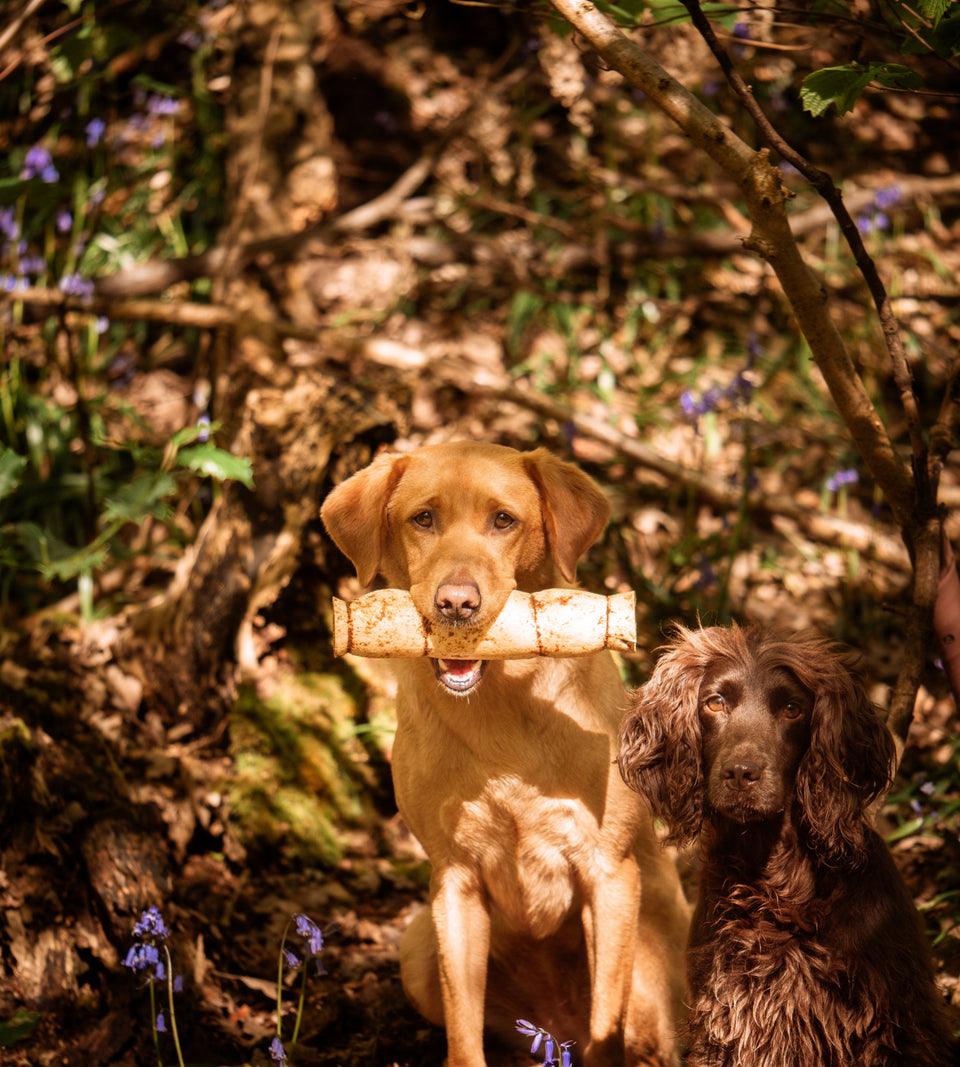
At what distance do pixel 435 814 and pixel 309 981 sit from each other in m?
1.08

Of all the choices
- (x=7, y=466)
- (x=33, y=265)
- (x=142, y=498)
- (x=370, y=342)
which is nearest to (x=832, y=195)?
(x=142, y=498)

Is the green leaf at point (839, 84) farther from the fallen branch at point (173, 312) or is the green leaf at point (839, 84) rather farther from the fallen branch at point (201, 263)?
the fallen branch at point (201, 263)

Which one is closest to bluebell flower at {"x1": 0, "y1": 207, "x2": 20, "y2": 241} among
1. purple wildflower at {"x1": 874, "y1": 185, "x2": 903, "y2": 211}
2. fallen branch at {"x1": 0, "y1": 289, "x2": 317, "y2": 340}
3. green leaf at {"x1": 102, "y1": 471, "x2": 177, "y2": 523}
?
fallen branch at {"x1": 0, "y1": 289, "x2": 317, "y2": 340}

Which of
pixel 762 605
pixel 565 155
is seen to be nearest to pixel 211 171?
pixel 565 155

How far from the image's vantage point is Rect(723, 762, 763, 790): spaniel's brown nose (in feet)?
9.15

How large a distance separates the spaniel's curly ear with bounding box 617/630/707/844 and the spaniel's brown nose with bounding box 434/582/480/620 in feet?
1.68

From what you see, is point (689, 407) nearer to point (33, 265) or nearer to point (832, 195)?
point (832, 195)

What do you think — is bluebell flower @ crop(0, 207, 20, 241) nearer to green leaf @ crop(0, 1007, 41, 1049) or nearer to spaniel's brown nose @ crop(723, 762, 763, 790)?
green leaf @ crop(0, 1007, 41, 1049)

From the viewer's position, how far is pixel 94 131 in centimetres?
658

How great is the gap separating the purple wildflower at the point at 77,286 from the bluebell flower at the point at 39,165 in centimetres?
51

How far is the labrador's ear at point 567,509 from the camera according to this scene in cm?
346

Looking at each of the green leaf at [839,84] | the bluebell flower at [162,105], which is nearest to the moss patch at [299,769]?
the green leaf at [839,84]

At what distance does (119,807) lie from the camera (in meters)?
4.11

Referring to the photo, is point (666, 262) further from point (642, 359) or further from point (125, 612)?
point (125, 612)
